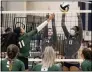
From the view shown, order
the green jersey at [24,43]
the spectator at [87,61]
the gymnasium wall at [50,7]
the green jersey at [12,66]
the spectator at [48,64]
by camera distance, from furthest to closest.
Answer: the gymnasium wall at [50,7] < the green jersey at [24,43] < the spectator at [87,61] < the green jersey at [12,66] < the spectator at [48,64]

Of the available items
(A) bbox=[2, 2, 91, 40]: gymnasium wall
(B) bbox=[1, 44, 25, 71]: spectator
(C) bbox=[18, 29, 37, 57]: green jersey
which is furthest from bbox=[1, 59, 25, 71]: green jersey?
(A) bbox=[2, 2, 91, 40]: gymnasium wall

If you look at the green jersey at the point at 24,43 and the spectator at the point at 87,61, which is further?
the green jersey at the point at 24,43

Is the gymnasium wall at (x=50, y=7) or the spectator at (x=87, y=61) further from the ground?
the gymnasium wall at (x=50, y=7)

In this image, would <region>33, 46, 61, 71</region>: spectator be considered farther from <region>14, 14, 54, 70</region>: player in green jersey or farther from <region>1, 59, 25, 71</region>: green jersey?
<region>14, 14, 54, 70</region>: player in green jersey

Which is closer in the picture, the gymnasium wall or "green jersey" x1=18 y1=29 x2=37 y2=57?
"green jersey" x1=18 y1=29 x2=37 y2=57

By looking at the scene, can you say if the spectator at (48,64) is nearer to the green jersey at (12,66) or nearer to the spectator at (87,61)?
the green jersey at (12,66)

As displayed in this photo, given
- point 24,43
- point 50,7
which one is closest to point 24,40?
point 24,43

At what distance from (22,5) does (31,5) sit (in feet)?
2.43

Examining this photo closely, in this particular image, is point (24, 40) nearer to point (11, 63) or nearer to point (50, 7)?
point (11, 63)

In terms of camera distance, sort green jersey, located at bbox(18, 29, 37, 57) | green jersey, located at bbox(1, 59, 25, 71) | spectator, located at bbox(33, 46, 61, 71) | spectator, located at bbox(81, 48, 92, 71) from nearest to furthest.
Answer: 1. spectator, located at bbox(33, 46, 61, 71)
2. green jersey, located at bbox(1, 59, 25, 71)
3. spectator, located at bbox(81, 48, 92, 71)
4. green jersey, located at bbox(18, 29, 37, 57)

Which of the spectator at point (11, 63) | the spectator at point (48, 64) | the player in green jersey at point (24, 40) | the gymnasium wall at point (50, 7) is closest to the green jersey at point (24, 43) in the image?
the player in green jersey at point (24, 40)

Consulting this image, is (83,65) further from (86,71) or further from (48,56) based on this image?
(48,56)

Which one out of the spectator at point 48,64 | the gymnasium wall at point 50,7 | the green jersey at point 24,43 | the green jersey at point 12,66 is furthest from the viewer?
the gymnasium wall at point 50,7

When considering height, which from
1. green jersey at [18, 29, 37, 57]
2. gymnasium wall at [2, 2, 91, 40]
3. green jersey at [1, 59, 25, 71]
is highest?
gymnasium wall at [2, 2, 91, 40]
